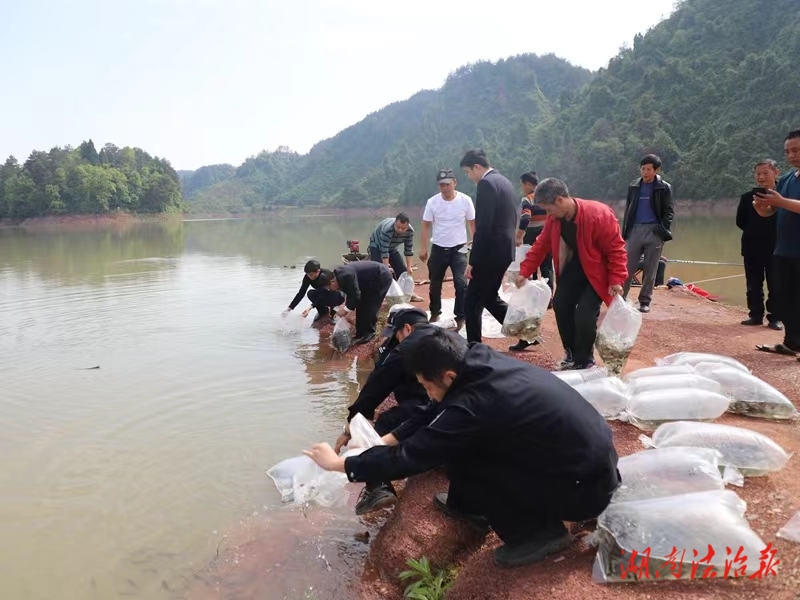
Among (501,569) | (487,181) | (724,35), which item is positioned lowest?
(501,569)

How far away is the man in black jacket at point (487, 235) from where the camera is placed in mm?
4570

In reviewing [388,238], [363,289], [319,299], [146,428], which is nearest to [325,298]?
[319,299]

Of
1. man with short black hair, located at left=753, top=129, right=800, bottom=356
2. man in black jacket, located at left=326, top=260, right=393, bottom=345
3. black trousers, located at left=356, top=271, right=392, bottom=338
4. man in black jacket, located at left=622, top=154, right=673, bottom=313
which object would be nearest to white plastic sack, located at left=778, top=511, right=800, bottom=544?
man with short black hair, located at left=753, top=129, right=800, bottom=356

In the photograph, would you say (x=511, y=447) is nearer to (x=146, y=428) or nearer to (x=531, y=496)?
(x=531, y=496)

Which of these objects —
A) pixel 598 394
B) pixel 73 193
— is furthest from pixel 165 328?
pixel 73 193

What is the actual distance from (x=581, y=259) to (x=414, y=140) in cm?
11810

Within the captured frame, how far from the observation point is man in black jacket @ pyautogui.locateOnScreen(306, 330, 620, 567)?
195 cm

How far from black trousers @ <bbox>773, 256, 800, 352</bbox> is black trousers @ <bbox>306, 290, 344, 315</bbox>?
16.7ft

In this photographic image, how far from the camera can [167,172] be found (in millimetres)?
86188

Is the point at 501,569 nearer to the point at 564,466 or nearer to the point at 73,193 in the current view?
the point at 564,466

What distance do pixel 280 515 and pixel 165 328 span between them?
595 cm

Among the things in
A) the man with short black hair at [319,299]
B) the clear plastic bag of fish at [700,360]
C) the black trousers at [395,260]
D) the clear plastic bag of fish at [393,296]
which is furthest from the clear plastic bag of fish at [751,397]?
the black trousers at [395,260]

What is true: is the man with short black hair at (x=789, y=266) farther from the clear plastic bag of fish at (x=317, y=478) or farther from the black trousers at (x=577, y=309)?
the clear plastic bag of fish at (x=317, y=478)

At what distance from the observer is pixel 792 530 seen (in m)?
2.09
